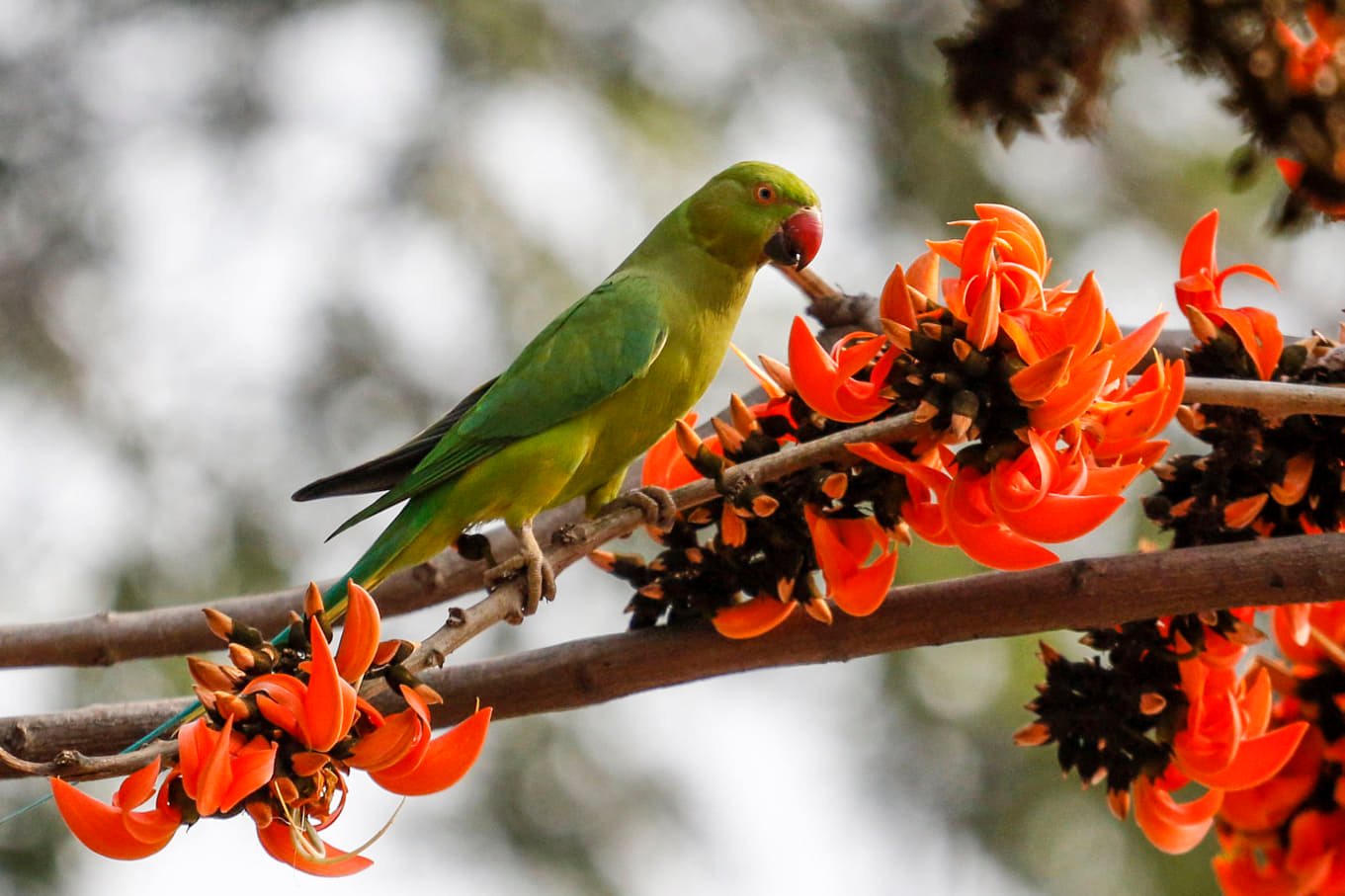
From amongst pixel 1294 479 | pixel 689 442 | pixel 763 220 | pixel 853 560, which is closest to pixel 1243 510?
pixel 1294 479

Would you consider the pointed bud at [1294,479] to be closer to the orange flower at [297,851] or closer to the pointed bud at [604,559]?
the pointed bud at [604,559]

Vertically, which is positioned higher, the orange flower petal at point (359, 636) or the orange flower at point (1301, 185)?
the orange flower at point (1301, 185)

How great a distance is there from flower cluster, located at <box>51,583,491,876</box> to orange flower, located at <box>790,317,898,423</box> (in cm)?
53

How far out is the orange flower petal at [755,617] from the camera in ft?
6.29

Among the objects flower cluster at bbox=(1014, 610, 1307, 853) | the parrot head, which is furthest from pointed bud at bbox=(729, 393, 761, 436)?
the parrot head

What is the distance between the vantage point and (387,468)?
2.84m

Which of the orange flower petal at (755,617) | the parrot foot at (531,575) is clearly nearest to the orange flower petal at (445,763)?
the parrot foot at (531,575)

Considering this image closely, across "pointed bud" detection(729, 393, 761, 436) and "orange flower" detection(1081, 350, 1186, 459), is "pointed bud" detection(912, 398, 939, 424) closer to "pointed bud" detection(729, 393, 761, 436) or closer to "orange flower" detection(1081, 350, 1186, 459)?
"orange flower" detection(1081, 350, 1186, 459)

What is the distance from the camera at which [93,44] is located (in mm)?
6109

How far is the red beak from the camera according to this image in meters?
3.31

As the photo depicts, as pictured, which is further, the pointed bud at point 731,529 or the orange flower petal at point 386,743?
the pointed bud at point 731,529

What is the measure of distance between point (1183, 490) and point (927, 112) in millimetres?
4577

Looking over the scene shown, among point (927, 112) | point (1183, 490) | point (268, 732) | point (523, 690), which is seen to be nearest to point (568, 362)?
point (523, 690)

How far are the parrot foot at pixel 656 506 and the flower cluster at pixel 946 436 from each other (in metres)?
0.04
